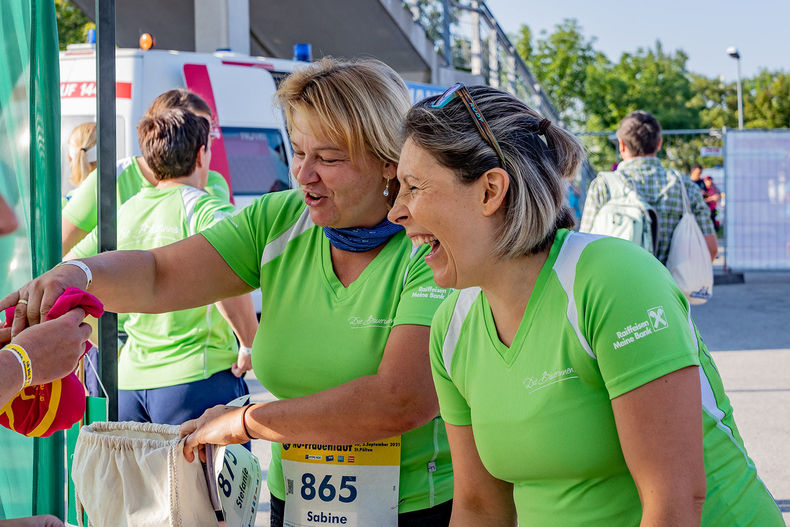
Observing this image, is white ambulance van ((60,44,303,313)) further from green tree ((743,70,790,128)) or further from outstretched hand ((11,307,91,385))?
green tree ((743,70,790,128))

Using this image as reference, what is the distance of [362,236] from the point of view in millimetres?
2217

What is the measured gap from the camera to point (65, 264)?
2.10 meters

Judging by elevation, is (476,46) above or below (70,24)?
below

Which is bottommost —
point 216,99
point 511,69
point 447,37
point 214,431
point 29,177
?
point 214,431

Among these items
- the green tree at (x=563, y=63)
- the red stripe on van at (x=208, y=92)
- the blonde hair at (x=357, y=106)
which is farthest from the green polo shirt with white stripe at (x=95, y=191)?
the green tree at (x=563, y=63)

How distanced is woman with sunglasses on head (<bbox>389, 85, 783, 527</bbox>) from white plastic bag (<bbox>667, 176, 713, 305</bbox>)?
3.50m

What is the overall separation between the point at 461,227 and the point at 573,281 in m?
0.26

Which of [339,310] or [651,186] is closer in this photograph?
[339,310]

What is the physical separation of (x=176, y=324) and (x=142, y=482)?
1.32 m

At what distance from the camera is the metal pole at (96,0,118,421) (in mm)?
2357

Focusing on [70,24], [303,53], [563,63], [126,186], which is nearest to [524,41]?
[563,63]

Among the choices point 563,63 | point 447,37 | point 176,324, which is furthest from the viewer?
point 563,63

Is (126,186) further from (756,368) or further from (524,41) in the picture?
(524,41)

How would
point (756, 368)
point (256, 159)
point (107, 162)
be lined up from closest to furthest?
1. point (107, 162)
2. point (756, 368)
3. point (256, 159)
